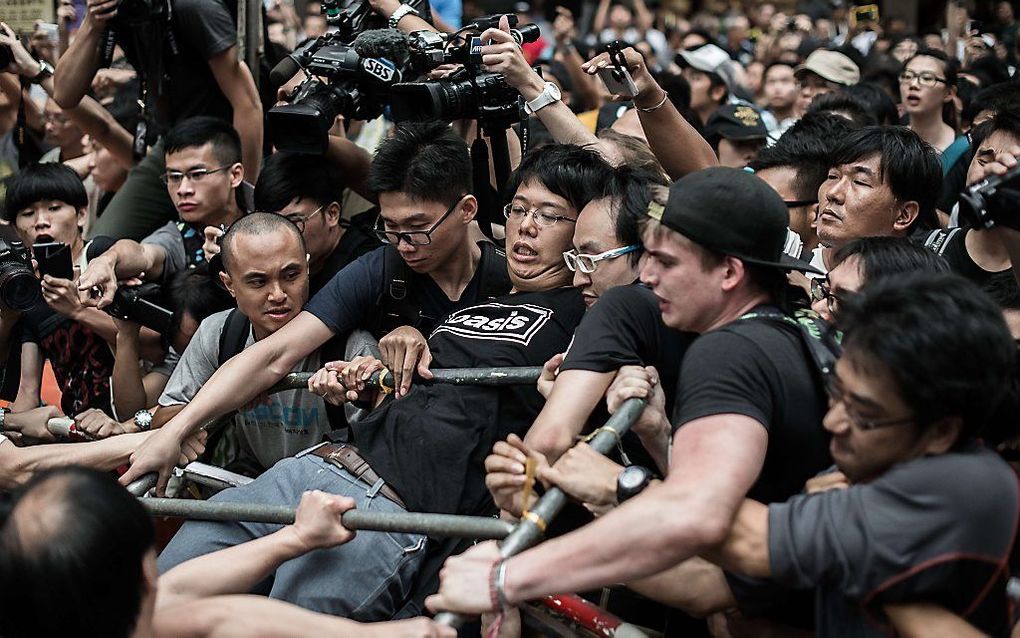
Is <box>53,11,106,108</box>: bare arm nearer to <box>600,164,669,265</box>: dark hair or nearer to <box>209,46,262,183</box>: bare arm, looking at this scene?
<box>209,46,262,183</box>: bare arm

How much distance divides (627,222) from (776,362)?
101cm

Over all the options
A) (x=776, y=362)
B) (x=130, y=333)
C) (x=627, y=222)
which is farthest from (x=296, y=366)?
(x=776, y=362)

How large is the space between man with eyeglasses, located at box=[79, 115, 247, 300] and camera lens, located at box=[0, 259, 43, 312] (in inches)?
22.0

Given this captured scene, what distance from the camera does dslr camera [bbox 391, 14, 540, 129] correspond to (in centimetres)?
420

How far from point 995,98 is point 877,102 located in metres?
1.01

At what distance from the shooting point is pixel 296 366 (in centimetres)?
416

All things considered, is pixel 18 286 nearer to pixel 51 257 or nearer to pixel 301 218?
pixel 51 257

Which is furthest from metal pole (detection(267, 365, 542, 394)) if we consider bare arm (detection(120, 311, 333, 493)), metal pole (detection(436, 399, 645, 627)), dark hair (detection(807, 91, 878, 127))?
dark hair (detection(807, 91, 878, 127))

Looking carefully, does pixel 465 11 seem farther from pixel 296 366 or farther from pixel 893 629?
pixel 893 629

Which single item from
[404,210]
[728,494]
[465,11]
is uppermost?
[728,494]

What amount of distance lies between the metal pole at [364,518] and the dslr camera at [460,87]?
5.45ft

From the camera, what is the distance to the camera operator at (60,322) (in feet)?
16.0

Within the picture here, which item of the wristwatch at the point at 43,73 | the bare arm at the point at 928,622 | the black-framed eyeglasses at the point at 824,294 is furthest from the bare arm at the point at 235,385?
the wristwatch at the point at 43,73

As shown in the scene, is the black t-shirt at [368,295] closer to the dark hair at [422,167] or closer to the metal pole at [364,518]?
the dark hair at [422,167]
